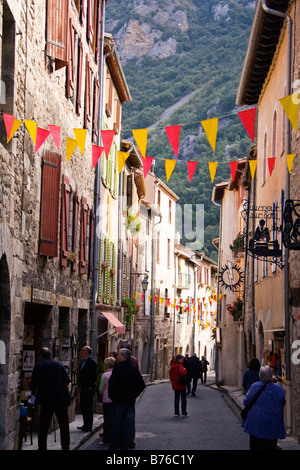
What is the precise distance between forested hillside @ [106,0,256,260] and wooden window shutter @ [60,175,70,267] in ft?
159

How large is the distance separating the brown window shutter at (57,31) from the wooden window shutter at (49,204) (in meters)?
1.62

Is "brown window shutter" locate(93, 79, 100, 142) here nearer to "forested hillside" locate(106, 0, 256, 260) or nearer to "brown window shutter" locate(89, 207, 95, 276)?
"brown window shutter" locate(89, 207, 95, 276)

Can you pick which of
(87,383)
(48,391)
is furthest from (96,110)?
(48,391)

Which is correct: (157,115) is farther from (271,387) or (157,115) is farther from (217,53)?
(271,387)

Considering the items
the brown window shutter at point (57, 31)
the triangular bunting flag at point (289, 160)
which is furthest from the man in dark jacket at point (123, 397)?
the brown window shutter at point (57, 31)

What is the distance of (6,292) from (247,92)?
13225mm

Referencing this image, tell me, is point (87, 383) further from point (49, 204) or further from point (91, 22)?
point (91, 22)

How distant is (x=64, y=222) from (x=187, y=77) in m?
107

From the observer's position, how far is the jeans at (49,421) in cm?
1032

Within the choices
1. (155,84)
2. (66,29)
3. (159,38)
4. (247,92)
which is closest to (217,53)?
(155,84)

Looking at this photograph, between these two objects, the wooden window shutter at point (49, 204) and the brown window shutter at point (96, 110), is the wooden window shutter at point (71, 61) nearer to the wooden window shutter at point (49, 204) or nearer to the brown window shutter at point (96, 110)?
the wooden window shutter at point (49, 204)

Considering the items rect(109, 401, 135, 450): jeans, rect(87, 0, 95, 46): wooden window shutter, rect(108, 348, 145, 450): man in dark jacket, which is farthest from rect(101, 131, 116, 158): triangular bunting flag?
rect(87, 0, 95, 46): wooden window shutter

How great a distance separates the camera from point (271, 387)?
8812 mm

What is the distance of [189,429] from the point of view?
15.0 meters
